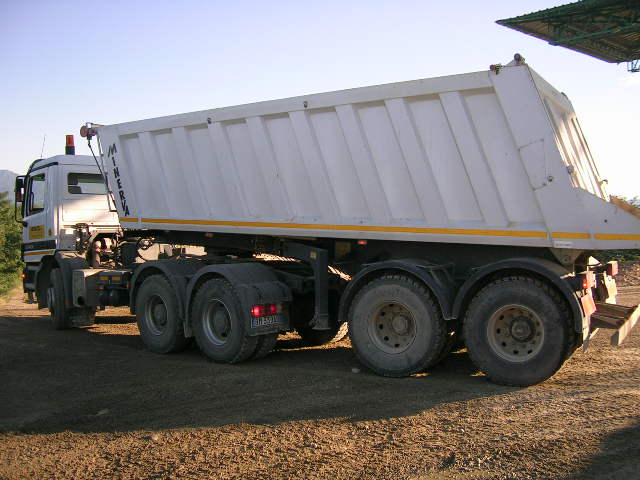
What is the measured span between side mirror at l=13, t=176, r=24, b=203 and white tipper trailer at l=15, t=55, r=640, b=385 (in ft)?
12.5

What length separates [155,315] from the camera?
353 inches

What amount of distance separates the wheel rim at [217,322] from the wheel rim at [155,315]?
0.99 metres

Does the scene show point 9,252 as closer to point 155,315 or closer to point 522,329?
point 155,315

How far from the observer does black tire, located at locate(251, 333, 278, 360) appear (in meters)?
7.76

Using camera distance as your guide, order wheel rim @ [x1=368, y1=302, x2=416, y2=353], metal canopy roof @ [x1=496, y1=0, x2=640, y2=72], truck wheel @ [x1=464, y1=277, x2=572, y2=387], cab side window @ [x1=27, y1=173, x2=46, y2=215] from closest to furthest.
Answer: truck wheel @ [x1=464, y1=277, x2=572, y2=387] < wheel rim @ [x1=368, y1=302, x2=416, y2=353] < cab side window @ [x1=27, y1=173, x2=46, y2=215] < metal canopy roof @ [x1=496, y1=0, x2=640, y2=72]

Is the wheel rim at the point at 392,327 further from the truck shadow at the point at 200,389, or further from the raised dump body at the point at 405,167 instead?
the raised dump body at the point at 405,167

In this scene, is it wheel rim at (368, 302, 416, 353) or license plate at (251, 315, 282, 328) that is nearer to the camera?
wheel rim at (368, 302, 416, 353)

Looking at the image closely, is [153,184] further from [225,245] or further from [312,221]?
[312,221]

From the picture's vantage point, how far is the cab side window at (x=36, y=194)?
38.0ft

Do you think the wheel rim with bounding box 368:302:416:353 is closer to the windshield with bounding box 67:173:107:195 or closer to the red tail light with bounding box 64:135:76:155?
the windshield with bounding box 67:173:107:195

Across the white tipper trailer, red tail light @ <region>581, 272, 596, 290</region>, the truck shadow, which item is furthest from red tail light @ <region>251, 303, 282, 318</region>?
red tail light @ <region>581, 272, 596, 290</region>

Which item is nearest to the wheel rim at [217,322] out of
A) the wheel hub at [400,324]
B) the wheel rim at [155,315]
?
the wheel rim at [155,315]

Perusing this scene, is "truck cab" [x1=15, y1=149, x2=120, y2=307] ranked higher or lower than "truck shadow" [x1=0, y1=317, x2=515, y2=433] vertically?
higher

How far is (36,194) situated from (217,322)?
5865mm
